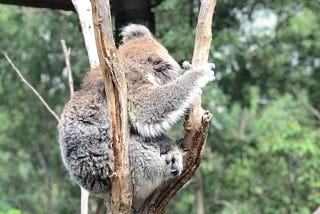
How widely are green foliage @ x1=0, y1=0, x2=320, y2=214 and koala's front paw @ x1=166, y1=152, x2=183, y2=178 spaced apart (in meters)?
2.96

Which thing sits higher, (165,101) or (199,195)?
(165,101)

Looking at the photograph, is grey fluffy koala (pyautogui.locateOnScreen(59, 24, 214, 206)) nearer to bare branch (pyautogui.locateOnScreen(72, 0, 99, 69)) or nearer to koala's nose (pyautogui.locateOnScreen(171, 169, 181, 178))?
koala's nose (pyautogui.locateOnScreen(171, 169, 181, 178))

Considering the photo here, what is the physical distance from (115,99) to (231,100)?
15.6ft

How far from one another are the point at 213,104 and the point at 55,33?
202 centimetres

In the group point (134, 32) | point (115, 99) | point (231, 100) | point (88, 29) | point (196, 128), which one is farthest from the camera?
point (231, 100)

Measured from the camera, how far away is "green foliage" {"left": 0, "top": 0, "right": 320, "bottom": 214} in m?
6.51

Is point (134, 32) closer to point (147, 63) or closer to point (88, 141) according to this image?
point (147, 63)

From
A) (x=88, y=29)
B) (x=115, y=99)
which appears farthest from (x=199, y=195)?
(x=115, y=99)

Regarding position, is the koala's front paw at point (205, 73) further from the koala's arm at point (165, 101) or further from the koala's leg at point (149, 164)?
the koala's leg at point (149, 164)

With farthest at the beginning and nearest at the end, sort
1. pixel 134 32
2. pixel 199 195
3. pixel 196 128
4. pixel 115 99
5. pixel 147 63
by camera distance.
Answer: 1. pixel 199 195
2. pixel 134 32
3. pixel 147 63
4. pixel 196 128
5. pixel 115 99

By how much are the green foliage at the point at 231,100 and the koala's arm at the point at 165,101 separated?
2.96 metres

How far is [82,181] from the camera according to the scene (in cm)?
303

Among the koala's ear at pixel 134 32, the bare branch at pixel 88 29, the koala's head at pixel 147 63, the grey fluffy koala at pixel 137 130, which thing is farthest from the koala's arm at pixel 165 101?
the koala's ear at pixel 134 32

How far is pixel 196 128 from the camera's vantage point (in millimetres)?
2709
